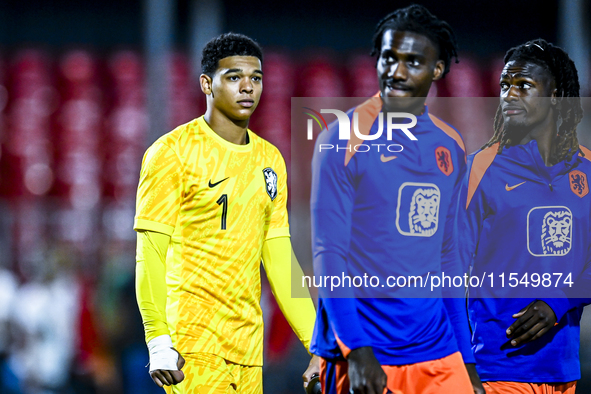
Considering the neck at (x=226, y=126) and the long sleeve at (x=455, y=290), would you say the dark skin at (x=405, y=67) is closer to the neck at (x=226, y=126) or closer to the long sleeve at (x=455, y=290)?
the long sleeve at (x=455, y=290)

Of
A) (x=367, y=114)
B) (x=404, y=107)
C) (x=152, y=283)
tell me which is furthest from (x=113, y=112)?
(x=404, y=107)

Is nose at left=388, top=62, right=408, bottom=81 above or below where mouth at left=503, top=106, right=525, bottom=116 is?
above

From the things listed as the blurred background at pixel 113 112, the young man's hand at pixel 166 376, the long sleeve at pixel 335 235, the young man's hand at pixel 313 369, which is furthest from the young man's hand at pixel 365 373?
the blurred background at pixel 113 112

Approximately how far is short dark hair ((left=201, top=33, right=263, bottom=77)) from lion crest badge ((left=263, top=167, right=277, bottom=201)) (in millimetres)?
494

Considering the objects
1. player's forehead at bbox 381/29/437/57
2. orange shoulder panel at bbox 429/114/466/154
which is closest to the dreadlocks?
orange shoulder panel at bbox 429/114/466/154

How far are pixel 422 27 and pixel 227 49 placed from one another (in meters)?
0.89

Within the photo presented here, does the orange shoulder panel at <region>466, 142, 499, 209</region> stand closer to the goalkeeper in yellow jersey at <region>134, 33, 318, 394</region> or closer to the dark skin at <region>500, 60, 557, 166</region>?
the dark skin at <region>500, 60, 557, 166</region>

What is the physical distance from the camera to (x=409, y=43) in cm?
293

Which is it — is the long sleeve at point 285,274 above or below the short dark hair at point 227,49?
below

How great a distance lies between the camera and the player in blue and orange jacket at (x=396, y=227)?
2.86 m

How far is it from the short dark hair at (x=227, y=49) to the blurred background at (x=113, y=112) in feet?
8.54

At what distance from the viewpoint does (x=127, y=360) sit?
247 inches

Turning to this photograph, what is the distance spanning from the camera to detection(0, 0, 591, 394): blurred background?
6559 millimetres

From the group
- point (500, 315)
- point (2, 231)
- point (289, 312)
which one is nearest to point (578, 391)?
point (500, 315)
